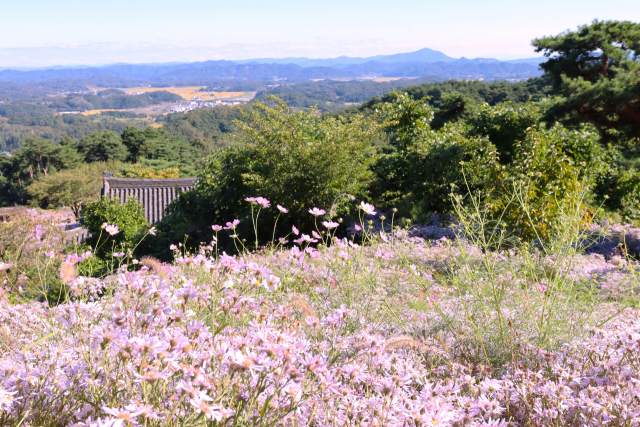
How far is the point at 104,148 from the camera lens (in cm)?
4075

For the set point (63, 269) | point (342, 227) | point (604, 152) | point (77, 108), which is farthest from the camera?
point (77, 108)

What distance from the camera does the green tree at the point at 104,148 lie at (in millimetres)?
40562

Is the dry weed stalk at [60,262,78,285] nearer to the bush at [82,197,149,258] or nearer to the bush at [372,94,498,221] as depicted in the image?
the bush at [372,94,498,221]

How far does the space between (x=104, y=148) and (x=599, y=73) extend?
4426cm

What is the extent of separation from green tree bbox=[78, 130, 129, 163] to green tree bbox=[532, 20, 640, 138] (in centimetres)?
4211

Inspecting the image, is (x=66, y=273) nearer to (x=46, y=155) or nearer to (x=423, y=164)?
(x=423, y=164)

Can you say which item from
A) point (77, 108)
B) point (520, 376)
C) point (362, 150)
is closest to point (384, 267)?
point (520, 376)

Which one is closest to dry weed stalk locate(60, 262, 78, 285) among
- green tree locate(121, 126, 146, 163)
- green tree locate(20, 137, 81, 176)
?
green tree locate(121, 126, 146, 163)

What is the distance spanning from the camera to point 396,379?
3.15 ft

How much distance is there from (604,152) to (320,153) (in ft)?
15.3

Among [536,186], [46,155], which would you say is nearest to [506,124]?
[536,186]

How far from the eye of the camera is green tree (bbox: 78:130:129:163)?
133 ft

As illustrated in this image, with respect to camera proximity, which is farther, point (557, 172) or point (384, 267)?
point (557, 172)

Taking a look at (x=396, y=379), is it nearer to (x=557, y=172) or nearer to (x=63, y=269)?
(x=63, y=269)
